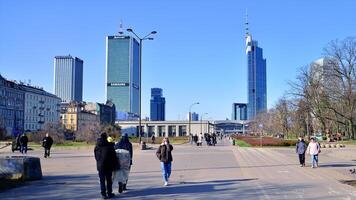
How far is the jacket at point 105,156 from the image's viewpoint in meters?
13.3

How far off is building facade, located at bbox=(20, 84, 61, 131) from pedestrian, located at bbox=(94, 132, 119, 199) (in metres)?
145

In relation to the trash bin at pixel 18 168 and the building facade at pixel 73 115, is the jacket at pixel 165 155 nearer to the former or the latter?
the trash bin at pixel 18 168

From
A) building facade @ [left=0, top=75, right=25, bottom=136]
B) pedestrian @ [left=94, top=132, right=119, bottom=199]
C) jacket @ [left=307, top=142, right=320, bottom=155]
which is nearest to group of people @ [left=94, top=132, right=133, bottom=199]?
pedestrian @ [left=94, top=132, right=119, bottom=199]

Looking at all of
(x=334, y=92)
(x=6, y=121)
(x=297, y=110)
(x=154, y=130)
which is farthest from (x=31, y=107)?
(x=334, y=92)

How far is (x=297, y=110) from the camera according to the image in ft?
302

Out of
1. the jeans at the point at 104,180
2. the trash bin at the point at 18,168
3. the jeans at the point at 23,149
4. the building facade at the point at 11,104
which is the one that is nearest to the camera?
the jeans at the point at 104,180

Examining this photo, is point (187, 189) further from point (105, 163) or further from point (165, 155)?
point (105, 163)

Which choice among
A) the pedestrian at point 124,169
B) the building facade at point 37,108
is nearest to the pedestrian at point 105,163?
the pedestrian at point 124,169

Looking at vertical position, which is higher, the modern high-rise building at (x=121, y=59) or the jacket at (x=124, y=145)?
the modern high-rise building at (x=121, y=59)

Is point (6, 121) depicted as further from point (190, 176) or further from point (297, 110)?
point (190, 176)

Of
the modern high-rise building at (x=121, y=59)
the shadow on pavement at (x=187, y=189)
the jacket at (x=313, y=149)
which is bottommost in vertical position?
the shadow on pavement at (x=187, y=189)

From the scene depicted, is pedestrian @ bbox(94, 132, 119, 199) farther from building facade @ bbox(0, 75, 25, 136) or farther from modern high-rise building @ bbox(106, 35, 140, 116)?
building facade @ bbox(0, 75, 25, 136)

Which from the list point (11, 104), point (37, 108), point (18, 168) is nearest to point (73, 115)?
point (37, 108)

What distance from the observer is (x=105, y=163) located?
13.3 meters
